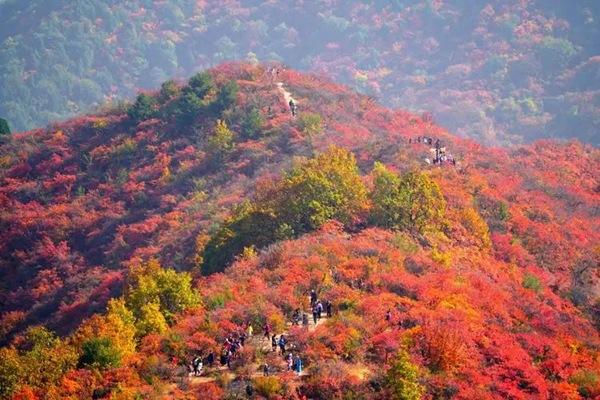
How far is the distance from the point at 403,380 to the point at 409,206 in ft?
86.5

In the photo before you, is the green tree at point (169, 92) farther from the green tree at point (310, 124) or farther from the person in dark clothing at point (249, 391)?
the person in dark clothing at point (249, 391)

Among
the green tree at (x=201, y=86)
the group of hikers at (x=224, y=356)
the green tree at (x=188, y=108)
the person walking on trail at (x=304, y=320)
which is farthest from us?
the green tree at (x=201, y=86)

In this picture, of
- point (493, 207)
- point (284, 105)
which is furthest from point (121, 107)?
point (493, 207)

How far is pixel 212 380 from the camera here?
34250 millimetres

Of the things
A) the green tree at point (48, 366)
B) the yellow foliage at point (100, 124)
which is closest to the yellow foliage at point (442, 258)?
the green tree at point (48, 366)

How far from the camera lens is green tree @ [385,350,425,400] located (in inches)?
1204

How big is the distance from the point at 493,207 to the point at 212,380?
134 ft

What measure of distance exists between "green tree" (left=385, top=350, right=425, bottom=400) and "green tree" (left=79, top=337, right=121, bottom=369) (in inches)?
582

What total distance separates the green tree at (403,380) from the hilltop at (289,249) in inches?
4.1

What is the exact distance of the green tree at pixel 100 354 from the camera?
118 feet

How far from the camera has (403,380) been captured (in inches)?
1205

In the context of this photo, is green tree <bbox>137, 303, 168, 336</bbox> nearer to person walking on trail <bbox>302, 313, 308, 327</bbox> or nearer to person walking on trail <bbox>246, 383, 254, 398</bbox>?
person walking on trail <bbox>302, 313, 308, 327</bbox>

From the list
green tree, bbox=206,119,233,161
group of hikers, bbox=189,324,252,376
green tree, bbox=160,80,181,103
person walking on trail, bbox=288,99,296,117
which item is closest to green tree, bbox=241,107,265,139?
green tree, bbox=206,119,233,161

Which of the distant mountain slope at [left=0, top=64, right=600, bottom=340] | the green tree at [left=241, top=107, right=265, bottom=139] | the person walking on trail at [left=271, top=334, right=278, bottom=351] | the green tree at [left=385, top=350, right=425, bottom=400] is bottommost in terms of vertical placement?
the distant mountain slope at [left=0, top=64, right=600, bottom=340]
